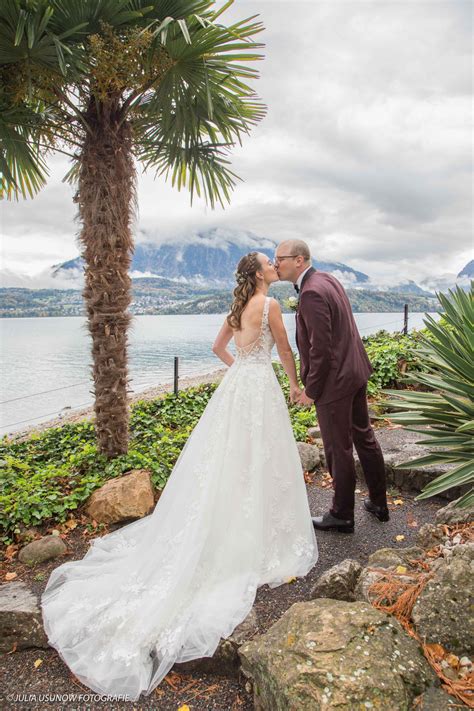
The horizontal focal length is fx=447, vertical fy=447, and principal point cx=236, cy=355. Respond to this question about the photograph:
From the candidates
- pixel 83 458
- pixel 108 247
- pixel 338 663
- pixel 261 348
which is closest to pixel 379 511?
pixel 261 348

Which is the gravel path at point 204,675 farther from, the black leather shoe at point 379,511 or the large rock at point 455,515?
the large rock at point 455,515

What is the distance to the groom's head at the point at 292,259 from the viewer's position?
353 centimetres

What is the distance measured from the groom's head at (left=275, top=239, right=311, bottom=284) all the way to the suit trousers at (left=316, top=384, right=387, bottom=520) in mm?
1053

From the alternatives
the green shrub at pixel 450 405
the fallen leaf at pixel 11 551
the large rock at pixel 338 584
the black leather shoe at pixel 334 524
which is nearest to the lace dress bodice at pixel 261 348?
the green shrub at pixel 450 405

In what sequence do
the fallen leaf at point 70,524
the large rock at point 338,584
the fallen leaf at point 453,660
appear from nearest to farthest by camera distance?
the fallen leaf at point 453,660 < the large rock at point 338,584 < the fallen leaf at point 70,524

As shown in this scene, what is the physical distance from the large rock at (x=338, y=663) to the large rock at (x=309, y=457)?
304 cm

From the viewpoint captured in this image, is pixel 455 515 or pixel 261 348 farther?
pixel 261 348

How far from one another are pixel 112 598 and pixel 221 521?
2.77 ft

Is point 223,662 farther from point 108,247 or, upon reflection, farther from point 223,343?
point 108,247

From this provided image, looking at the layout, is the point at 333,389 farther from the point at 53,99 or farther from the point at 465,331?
the point at 53,99

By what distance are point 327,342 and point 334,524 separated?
153 centimetres

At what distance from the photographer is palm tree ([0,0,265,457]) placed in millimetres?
4059

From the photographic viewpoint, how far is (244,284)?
12.0 ft

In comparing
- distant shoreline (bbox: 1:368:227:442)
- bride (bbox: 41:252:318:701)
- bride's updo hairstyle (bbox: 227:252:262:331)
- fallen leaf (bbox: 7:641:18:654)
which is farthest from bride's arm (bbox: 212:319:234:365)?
distant shoreline (bbox: 1:368:227:442)
